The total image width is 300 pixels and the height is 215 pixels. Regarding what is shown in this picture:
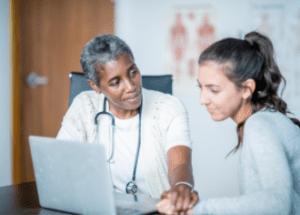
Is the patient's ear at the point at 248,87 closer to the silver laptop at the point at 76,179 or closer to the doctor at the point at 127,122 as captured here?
the doctor at the point at 127,122

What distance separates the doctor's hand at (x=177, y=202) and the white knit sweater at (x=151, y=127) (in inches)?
18.6

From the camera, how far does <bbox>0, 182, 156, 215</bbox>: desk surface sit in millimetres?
808

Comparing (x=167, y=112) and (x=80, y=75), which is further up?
(x=80, y=75)

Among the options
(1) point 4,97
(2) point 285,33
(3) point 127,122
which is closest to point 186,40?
(2) point 285,33

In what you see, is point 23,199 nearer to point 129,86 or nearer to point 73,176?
point 73,176

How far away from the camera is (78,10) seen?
243cm

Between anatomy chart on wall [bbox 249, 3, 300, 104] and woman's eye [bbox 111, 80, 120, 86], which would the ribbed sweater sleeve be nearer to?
woman's eye [bbox 111, 80, 120, 86]

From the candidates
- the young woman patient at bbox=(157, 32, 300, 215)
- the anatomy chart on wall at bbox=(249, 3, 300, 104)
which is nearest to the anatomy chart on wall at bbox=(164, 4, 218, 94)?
the anatomy chart on wall at bbox=(249, 3, 300, 104)

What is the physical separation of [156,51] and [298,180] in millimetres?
1805

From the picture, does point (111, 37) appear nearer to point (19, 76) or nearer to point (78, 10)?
point (78, 10)

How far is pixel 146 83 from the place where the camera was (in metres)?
1.47

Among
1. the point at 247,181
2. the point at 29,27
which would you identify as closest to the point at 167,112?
the point at 247,181

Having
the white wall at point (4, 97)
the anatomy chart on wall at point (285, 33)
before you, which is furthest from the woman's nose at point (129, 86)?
the white wall at point (4, 97)

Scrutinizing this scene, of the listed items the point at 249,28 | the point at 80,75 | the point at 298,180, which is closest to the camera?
the point at 298,180
